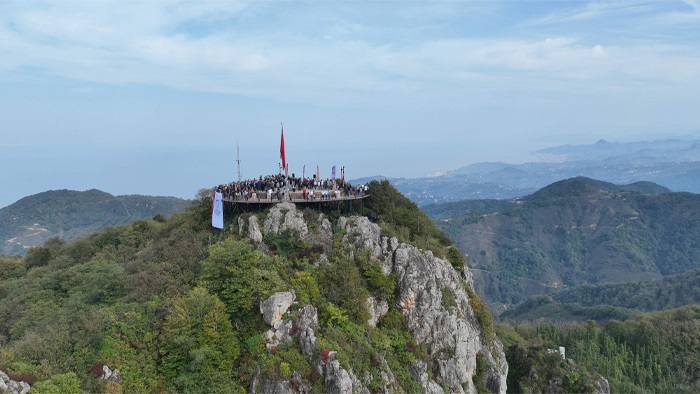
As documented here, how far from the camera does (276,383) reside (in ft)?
92.2

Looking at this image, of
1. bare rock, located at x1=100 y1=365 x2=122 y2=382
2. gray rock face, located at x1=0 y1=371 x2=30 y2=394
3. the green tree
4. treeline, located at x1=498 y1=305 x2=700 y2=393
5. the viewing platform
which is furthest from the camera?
treeline, located at x1=498 y1=305 x2=700 y2=393

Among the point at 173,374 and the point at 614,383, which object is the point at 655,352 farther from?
the point at 173,374

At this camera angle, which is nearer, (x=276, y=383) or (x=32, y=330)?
(x=276, y=383)

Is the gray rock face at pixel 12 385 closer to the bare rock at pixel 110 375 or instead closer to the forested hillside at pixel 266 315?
the forested hillside at pixel 266 315

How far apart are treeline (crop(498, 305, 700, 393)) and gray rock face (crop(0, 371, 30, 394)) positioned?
54.7 metres

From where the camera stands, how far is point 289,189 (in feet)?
140

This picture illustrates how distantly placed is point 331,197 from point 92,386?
71.0 ft

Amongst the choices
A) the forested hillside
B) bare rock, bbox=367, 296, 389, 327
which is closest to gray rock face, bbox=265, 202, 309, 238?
the forested hillside

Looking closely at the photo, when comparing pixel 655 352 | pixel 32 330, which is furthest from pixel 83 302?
pixel 655 352

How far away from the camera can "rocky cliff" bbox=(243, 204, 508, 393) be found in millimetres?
30734

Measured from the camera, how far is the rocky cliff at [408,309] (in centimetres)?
3073

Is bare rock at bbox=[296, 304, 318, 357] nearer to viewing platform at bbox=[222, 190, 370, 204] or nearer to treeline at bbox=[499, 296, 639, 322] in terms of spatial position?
viewing platform at bbox=[222, 190, 370, 204]

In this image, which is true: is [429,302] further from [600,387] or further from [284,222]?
[600,387]

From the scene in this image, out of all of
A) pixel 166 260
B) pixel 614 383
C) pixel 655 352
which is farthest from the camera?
pixel 655 352
